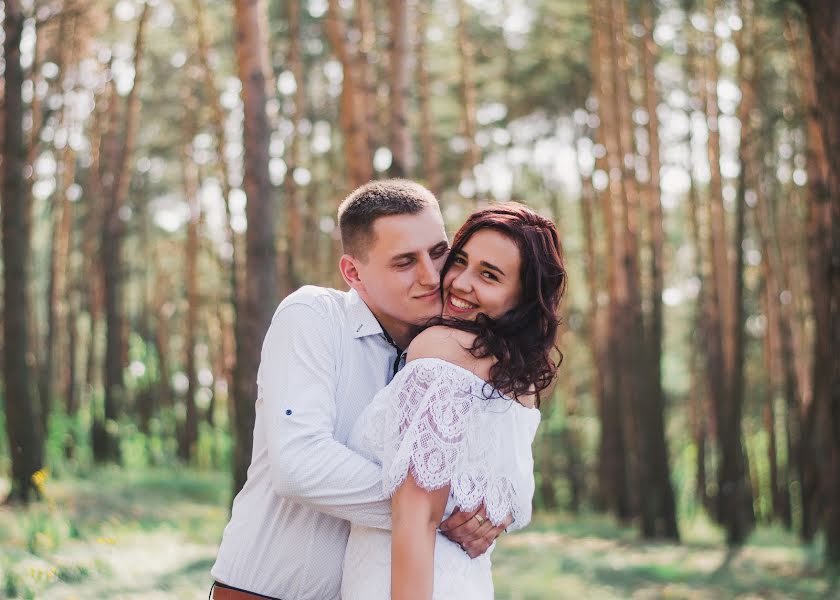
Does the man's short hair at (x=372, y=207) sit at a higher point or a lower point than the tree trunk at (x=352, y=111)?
lower

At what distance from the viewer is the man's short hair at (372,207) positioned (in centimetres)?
306

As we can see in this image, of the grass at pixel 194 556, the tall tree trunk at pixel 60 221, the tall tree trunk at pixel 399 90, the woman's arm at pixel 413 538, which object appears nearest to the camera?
the woman's arm at pixel 413 538

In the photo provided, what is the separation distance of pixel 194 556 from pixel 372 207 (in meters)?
5.95

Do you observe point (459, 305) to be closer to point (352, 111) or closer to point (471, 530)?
point (471, 530)

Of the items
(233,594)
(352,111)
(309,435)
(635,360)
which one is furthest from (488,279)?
(635,360)

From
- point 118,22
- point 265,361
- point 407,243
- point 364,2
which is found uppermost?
point 118,22

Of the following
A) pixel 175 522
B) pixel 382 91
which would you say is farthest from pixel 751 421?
pixel 175 522

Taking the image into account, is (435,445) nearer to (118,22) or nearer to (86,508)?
(86,508)

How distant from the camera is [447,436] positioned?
2.61 m

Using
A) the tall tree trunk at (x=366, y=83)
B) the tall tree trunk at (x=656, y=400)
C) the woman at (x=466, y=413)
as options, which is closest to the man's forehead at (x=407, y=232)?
the woman at (x=466, y=413)

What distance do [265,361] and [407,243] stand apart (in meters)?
0.53

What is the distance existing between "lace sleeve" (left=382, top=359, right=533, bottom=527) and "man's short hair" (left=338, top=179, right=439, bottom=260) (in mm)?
549

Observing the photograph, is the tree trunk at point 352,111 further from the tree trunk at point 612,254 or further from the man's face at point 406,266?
the man's face at point 406,266

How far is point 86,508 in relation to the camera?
1073cm
